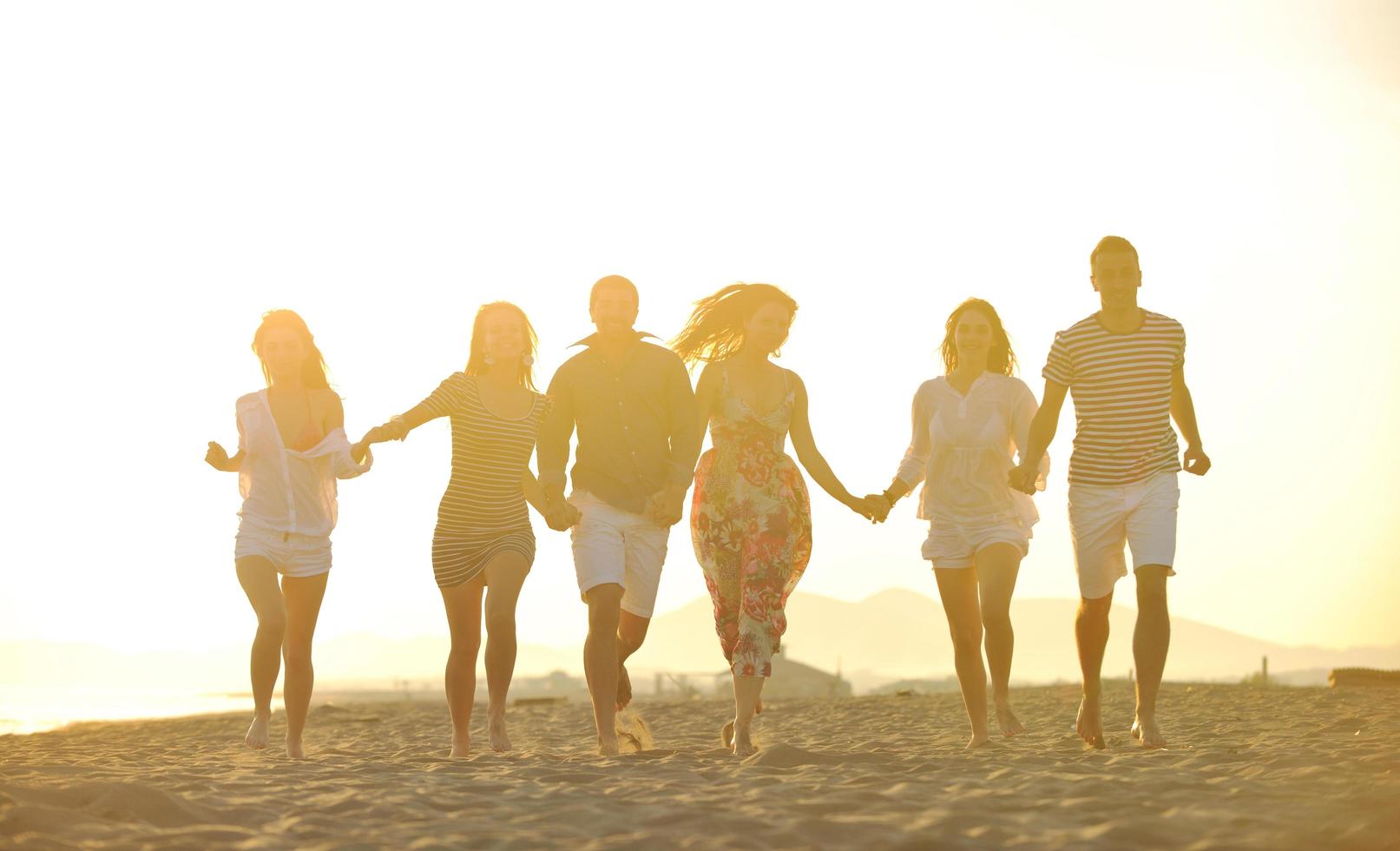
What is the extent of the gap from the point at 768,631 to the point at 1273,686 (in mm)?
7960

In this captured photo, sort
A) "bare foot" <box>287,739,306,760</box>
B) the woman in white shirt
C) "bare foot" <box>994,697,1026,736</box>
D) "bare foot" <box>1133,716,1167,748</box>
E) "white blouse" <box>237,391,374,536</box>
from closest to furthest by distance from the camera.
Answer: "bare foot" <box>1133,716,1167,748</box> < "bare foot" <box>287,739,306,760</box> < the woman in white shirt < "white blouse" <box>237,391,374,536</box> < "bare foot" <box>994,697,1026,736</box>

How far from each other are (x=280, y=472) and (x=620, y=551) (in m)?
1.92

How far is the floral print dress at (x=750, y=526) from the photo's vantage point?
7.49 m

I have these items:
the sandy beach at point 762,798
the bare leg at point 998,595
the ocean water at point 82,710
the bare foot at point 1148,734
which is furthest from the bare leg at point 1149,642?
the ocean water at point 82,710

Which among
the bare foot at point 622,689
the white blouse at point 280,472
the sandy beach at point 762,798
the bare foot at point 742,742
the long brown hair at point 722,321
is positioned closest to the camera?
the sandy beach at point 762,798

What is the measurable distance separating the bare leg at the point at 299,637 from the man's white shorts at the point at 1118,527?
4.12m

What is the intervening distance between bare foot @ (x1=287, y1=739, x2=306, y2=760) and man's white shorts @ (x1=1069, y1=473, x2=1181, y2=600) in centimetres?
418

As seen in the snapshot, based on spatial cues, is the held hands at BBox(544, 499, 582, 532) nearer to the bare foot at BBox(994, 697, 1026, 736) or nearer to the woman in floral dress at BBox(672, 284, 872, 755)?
the woman in floral dress at BBox(672, 284, 872, 755)

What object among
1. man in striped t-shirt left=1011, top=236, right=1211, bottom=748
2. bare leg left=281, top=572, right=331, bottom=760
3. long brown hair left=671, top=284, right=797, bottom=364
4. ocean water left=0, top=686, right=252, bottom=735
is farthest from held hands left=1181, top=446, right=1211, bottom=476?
ocean water left=0, top=686, right=252, bottom=735

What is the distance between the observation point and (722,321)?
26.8 feet

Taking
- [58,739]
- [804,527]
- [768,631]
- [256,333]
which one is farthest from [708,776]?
[58,739]

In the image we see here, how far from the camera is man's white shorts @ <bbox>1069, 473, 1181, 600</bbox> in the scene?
23.3 feet

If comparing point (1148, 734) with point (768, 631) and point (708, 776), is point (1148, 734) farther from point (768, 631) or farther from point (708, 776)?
point (708, 776)

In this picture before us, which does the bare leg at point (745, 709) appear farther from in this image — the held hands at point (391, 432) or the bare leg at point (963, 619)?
the held hands at point (391, 432)
